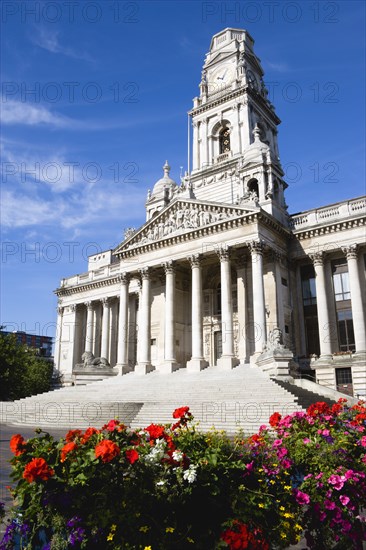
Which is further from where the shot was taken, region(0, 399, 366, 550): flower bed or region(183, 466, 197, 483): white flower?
region(183, 466, 197, 483): white flower

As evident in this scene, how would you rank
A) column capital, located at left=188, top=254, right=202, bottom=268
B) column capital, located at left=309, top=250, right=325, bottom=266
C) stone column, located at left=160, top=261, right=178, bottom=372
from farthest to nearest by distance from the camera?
column capital, located at left=188, top=254, right=202, bottom=268
stone column, located at left=160, top=261, right=178, bottom=372
column capital, located at left=309, top=250, right=325, bottom=266

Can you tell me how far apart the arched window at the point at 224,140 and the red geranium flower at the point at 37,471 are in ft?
172

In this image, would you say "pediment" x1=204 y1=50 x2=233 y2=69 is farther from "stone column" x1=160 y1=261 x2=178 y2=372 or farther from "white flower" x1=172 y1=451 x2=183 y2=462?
"white flower" x1=172 y1=451 x2=183 y2=462

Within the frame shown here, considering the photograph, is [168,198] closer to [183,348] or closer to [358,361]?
[183,348]

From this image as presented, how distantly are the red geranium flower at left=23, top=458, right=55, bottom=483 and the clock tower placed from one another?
38710mm

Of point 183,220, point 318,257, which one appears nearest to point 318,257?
point 318,257

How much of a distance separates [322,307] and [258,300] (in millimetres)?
6779

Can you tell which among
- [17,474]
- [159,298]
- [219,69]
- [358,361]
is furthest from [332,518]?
[219,69]

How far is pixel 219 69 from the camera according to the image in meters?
57.2

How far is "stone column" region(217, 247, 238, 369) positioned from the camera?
34.3m

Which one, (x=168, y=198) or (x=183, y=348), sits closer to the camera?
(x=183, y=348)

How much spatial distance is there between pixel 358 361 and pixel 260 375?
373 inches

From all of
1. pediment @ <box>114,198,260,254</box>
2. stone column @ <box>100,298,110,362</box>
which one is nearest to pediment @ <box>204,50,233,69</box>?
pediment @ <box>114,198,260,254</box>

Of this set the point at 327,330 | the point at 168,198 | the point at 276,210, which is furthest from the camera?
the point at 168,198
